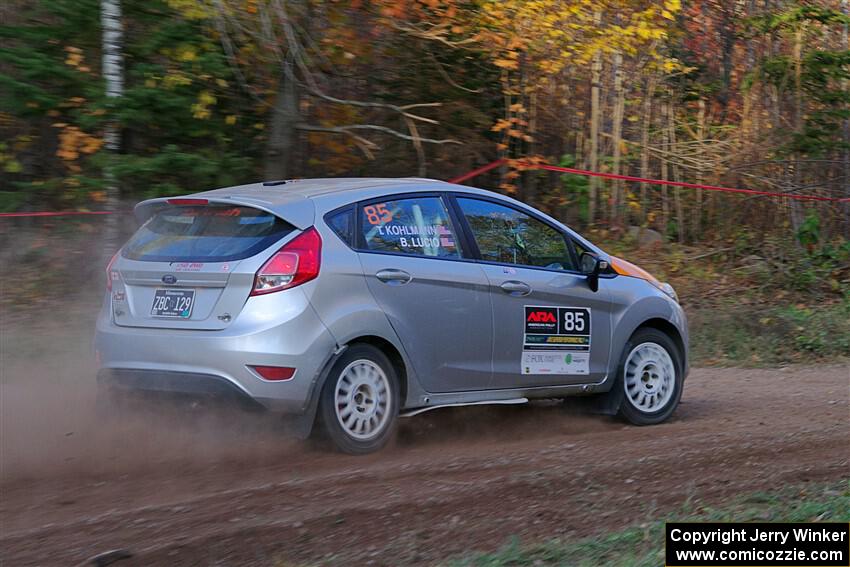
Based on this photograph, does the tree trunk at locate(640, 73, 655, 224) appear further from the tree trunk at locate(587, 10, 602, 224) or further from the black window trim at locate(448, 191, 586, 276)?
the black window trim at locate(448, 191, 586, 276)

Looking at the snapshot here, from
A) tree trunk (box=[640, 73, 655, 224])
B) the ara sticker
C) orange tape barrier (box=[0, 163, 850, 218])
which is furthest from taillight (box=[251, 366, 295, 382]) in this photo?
tree trunk (box=[640, 73, 655, 224])

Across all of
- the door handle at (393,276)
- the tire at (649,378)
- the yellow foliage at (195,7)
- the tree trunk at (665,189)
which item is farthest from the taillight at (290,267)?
the tree trunk at (665,189)

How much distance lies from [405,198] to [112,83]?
582cm

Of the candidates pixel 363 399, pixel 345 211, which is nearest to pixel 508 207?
pixel 345 211

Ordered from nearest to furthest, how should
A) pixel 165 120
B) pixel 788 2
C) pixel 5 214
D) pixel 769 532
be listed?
1. pixel 769 532
2. pixel 5 214
3. pixel 165 120
4. pixel 788 2

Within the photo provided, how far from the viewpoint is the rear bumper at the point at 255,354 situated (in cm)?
593

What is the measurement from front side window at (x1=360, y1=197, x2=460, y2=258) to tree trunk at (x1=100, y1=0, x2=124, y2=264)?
5.27 m

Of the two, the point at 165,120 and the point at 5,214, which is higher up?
the point at 165,120

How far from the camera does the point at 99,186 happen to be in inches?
450

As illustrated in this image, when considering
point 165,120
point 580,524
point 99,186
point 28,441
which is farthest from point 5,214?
point 580,524

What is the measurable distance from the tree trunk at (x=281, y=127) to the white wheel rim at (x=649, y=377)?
5.70m

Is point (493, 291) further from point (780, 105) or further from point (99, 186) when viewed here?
point (780, 105)

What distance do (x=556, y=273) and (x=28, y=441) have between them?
363 cm

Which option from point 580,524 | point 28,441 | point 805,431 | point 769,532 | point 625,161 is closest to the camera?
point 769,532
